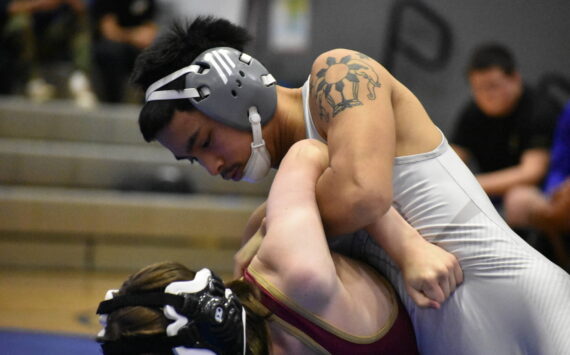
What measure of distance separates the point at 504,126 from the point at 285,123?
3125 millimetres

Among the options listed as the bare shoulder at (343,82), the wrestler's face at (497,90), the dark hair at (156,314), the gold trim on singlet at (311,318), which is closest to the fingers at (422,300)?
the gold trim on singlet at (311,318)

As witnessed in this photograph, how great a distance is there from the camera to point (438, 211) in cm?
200

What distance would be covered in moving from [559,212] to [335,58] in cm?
264

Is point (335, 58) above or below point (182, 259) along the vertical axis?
above

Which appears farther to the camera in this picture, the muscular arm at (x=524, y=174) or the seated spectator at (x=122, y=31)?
the seated spectator at (x=122, y=31)

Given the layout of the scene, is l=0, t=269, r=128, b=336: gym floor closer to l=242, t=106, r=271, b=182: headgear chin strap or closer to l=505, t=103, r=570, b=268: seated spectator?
l=242, t=106, r=271, b=182: headgear chin strap

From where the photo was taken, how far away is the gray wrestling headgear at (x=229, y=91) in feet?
7.36

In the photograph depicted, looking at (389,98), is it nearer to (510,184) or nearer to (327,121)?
(327,121)

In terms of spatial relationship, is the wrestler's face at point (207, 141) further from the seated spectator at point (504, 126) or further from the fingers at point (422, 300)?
the seated spectator at point (504, 126)

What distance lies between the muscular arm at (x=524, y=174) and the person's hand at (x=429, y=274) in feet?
10.2

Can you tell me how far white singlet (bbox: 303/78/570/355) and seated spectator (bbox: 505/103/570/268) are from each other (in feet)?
7.96

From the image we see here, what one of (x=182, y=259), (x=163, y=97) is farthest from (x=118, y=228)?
(x=163, y=97)

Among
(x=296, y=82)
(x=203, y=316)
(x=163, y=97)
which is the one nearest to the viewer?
(x=203, y=316)

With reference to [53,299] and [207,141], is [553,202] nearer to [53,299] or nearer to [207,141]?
[207,141]
